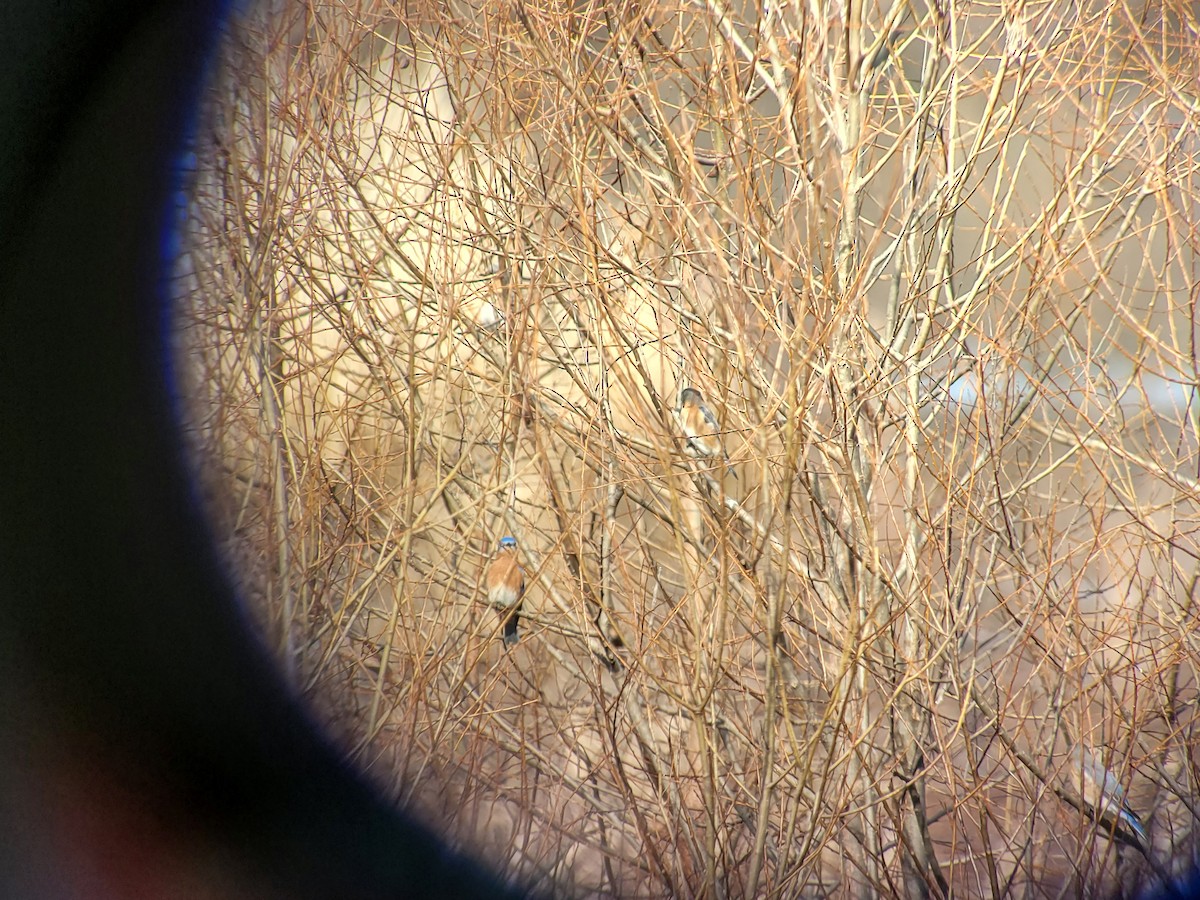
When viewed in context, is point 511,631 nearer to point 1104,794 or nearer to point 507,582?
point 507,582

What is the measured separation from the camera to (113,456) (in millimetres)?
3252

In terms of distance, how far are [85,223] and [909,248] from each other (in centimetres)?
282

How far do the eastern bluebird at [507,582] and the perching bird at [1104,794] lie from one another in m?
1.74

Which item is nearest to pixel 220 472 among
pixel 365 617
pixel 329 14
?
pixel 365 617

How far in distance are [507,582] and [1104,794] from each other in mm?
1934

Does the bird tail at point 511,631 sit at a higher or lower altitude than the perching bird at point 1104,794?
lower

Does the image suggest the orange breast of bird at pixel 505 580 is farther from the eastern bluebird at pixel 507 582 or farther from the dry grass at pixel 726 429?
the dry grass at pixel 726 429

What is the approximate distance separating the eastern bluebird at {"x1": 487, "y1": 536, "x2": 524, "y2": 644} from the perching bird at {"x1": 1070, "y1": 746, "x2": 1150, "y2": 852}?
1739 mm

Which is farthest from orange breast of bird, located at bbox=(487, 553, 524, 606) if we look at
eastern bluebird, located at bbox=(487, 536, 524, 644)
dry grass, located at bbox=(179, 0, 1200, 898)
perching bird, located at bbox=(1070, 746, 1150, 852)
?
perching bird, located at bbox=(1070, 746, 1150, 852)

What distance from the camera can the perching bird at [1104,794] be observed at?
2.67 m

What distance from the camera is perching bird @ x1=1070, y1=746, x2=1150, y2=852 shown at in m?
2.67

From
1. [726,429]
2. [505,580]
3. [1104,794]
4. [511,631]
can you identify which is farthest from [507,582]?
[1104,794]

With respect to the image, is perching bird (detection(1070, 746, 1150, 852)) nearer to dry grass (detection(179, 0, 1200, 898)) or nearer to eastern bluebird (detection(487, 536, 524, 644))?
dry grass (detection(179, 0, 1200, 898))

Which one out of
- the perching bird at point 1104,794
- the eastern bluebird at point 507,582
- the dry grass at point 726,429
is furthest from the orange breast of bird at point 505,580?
the perching bird at point 1104,794
